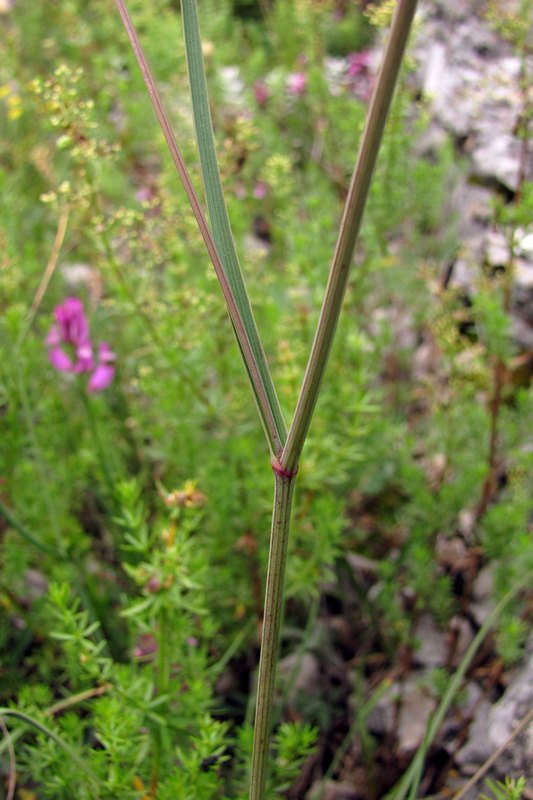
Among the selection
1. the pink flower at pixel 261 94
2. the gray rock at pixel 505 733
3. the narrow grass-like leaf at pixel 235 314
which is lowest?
the gray rock at pixel 505 733

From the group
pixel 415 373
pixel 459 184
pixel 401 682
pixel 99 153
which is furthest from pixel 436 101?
pixel 401 682

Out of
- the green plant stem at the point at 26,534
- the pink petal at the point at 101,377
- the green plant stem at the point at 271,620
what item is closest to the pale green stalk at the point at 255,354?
the green plant stem at the point at 271,620

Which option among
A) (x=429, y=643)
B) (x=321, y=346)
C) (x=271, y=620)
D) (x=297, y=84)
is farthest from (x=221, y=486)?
(x=297, y=84)

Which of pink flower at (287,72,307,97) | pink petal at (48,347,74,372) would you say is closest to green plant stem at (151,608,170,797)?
pink petal at (48,347,74,372)

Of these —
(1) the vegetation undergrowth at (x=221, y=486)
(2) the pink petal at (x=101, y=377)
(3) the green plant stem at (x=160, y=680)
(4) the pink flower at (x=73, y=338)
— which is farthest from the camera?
(2) the pink petal at (x=101, y=377)

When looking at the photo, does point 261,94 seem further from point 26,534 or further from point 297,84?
point 26,534

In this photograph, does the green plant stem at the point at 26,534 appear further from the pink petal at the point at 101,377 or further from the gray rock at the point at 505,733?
the gray rock at the point at 505,733
